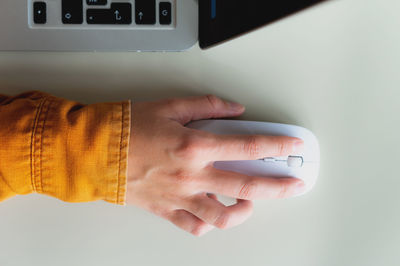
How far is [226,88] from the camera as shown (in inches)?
18.4

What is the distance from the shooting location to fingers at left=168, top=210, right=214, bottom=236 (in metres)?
0.46

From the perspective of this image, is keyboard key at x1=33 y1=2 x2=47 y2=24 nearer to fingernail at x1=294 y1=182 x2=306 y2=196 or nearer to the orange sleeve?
the orange sleeve

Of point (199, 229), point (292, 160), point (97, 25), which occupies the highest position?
point (97, 25)

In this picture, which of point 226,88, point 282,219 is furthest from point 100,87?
point 282,219

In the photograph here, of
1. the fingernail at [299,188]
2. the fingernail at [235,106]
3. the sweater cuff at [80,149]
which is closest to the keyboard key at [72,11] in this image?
the sweater cuff at [80,149]

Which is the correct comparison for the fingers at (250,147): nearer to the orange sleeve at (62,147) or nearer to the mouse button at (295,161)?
the mouse button at (295,161)

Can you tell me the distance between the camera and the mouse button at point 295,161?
1.45 feet

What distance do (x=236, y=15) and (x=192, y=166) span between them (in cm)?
19

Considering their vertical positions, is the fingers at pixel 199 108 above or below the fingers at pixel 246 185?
above

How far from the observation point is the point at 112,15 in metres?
0.41

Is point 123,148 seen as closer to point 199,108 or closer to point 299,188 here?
point 199,108

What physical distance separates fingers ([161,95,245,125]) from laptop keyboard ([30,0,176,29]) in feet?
0.33

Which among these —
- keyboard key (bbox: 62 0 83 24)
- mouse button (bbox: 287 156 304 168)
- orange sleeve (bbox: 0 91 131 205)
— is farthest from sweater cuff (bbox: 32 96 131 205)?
mouse button (bbox: 287 156 304 168)

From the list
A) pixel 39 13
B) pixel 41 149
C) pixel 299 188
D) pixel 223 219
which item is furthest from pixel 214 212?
pixel 39 13
